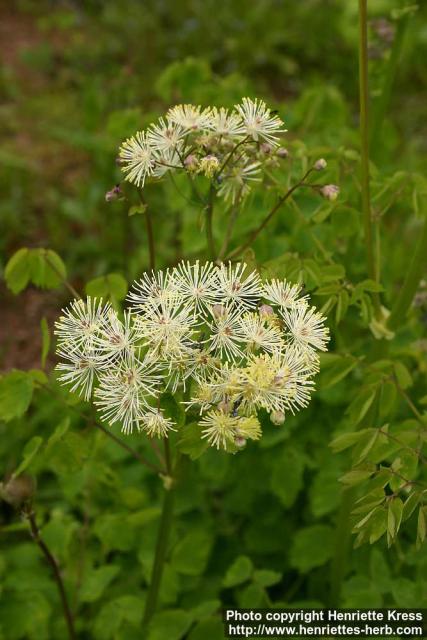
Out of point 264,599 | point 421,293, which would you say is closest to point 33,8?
point 421,293

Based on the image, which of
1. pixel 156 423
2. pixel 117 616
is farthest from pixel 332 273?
pixel 117 616

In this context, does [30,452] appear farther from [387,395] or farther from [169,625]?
[387,395]

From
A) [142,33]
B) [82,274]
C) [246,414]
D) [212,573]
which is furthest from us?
[142,33]

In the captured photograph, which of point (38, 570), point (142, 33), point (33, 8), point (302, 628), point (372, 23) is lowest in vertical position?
point (302, 628)

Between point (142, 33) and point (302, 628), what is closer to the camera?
point (302, 628)

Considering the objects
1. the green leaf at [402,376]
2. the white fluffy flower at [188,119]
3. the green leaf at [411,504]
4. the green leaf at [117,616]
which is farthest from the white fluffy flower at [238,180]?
the green leaf at [117,616]

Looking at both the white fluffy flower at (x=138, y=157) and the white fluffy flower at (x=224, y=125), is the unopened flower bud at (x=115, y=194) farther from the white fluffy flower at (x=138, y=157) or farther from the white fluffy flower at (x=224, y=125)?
the white fluffy flower at (x=224, y=125)

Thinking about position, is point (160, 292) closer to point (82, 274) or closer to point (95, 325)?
point (95, 325)

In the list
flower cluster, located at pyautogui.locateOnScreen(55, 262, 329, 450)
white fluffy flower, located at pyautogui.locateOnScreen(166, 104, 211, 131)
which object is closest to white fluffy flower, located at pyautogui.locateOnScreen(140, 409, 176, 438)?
flower cluster, located at pyautogui.locateOnScreen(55, 262, 329, 450)
